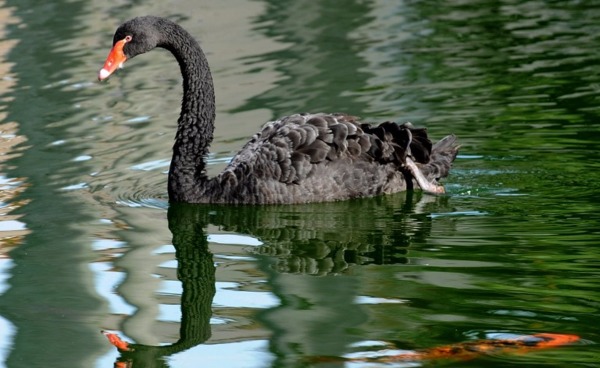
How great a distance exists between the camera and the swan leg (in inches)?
296

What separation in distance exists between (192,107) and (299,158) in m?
0.95

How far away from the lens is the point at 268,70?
1193 cm

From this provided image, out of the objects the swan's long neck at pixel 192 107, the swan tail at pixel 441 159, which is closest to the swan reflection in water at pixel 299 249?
the swan tail at pixel 441 159

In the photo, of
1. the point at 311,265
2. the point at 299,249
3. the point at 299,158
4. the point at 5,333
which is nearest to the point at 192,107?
the point at 299,158

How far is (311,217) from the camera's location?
720 centimetres

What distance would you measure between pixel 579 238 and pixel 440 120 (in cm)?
318

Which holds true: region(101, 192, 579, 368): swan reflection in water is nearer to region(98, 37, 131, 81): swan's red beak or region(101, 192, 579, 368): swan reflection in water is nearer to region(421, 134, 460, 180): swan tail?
region(421, 134, 460, 180): swan tail

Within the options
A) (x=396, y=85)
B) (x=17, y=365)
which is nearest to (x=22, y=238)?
(x=17, y=365)

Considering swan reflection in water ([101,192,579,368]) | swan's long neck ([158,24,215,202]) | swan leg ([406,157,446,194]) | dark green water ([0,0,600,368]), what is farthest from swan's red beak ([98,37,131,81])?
swan leg ([406,157,446,194])

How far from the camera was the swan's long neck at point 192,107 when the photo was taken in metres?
7.83

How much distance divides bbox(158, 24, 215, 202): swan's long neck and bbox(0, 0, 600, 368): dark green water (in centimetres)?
34

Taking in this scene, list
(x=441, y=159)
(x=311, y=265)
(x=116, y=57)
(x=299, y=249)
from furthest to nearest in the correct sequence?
(x=441, y=159), (x=116, y=57), (x=299, y=249), (x=311, y=265)

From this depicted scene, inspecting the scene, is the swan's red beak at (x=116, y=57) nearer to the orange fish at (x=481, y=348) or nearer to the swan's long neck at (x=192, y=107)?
the swan's long neck at (x=192, y=107)

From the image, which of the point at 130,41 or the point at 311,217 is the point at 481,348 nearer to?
the point at 311,217
